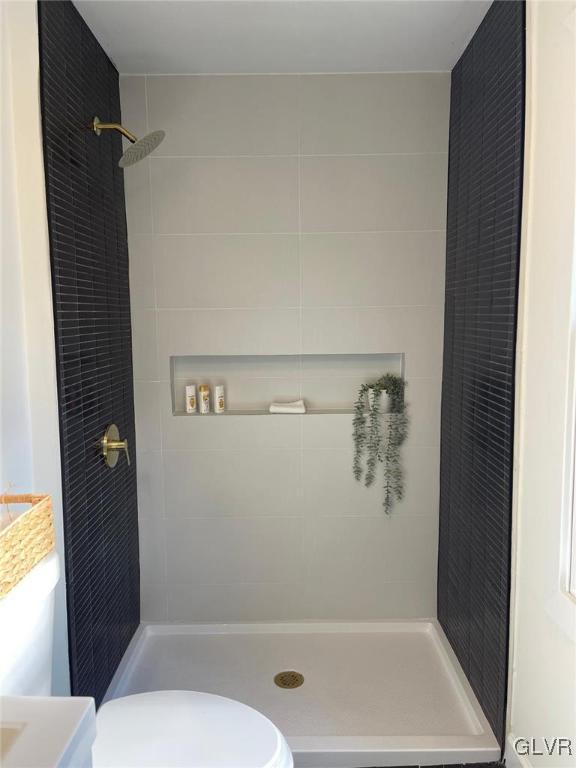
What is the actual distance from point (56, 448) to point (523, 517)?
1323 millimetres

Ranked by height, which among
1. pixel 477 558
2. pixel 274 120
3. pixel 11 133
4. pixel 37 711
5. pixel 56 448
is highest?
pixel 274 120

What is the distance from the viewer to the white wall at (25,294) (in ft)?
4.85

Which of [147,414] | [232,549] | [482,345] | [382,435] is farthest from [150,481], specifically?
[482,345]

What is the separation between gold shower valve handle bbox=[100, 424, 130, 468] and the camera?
1.99 m

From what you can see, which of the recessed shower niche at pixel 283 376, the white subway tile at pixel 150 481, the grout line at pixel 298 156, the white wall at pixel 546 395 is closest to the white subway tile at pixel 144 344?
the recessed shower niche at pixel 283 376

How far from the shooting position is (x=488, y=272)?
1845 millimetres

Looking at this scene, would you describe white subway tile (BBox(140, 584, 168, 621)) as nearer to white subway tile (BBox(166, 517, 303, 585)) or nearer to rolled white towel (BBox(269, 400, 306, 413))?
white subway tile (BBox(166, 517, 303, 585))

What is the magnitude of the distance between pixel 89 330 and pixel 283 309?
0.81m

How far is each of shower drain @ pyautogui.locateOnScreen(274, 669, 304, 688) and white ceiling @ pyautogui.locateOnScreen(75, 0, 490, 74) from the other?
2317 mm

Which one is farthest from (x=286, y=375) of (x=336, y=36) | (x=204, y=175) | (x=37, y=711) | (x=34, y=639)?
(x=37, y=711)

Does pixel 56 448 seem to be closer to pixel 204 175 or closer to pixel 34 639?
pixel 34 639

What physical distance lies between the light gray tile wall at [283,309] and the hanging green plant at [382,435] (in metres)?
0.05

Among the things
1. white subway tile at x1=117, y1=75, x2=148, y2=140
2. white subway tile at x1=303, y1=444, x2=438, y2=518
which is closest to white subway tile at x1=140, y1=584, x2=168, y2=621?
white subway tile at x1=303, y1=444, x2=438, y2=518

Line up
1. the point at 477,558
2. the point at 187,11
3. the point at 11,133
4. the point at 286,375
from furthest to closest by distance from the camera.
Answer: the point at 286,375 → the point at 477,558 → the point at 187,11 → the point at 11,133
